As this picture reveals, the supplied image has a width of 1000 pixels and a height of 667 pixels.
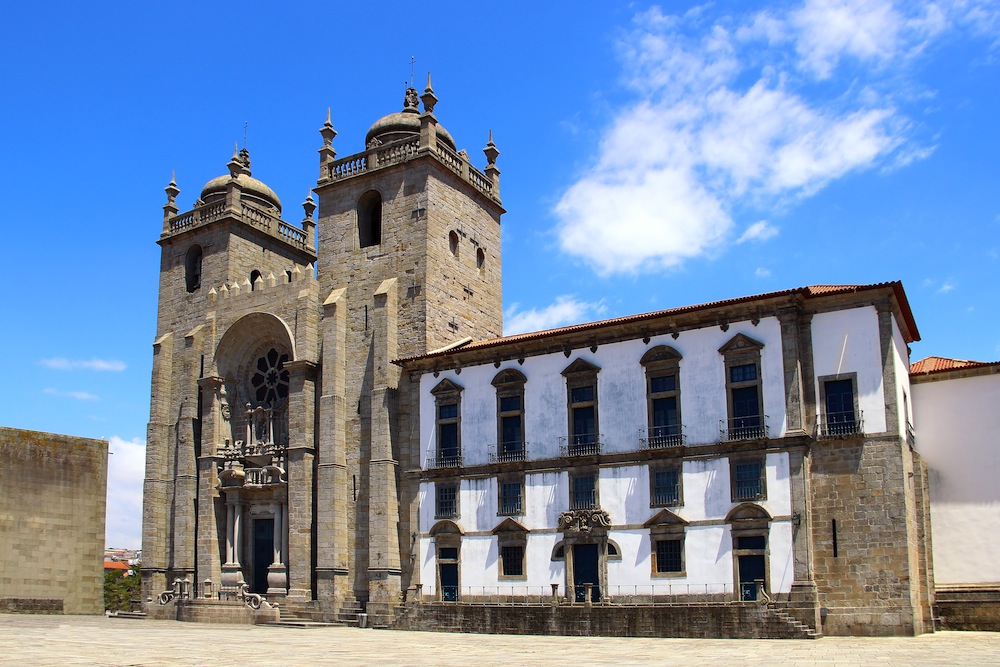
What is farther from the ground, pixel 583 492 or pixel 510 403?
pixel 510 403

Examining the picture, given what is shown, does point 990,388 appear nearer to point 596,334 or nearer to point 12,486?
point 596,334

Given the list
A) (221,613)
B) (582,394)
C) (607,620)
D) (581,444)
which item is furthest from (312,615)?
(582,394)

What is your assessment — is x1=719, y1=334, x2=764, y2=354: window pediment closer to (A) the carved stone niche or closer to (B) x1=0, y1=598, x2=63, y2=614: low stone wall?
(A) the carved stone niche

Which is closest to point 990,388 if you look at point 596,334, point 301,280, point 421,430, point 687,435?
point 687,435

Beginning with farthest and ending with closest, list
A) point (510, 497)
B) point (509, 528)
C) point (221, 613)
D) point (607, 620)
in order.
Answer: point (221, 613) → point (510, 497) → point (509, 528) → point (607, 620)

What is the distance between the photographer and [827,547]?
26594 mm

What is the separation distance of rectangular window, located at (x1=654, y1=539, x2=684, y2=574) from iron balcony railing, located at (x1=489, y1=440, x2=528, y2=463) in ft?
18.6

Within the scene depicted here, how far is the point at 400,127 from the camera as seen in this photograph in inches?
1639

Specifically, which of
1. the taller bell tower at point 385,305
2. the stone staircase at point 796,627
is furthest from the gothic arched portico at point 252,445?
the stone staircase at point 796,627

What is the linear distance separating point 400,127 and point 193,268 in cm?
1250

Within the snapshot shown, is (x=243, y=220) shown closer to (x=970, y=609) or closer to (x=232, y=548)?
(x=232, y=548)

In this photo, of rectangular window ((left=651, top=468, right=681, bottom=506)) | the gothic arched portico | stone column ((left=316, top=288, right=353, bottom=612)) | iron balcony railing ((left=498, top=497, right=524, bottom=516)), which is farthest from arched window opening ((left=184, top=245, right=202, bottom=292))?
rectangular window ((left=651, top=468, right=681, bottom=506))

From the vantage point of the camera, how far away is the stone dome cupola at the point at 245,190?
4672 cm

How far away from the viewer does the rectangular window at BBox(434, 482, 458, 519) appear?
3312 centimetres
